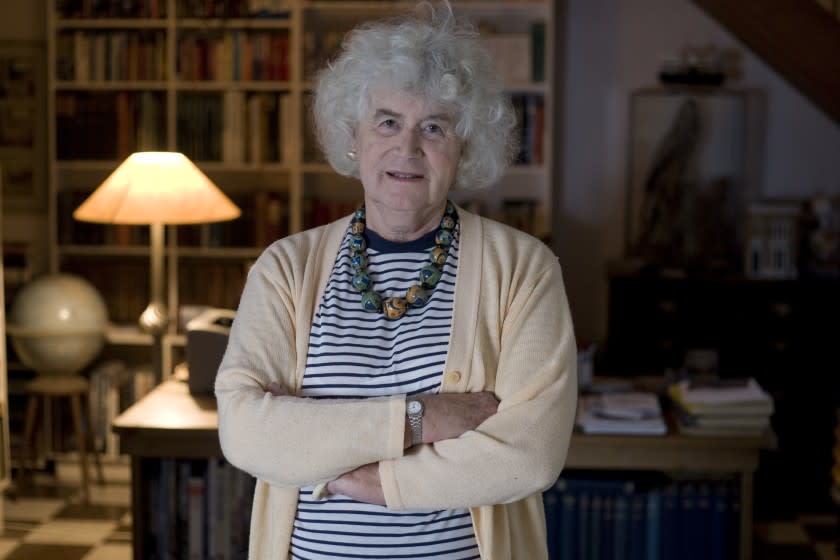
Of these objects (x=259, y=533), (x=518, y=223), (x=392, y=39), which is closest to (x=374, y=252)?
(x=392, y=39)

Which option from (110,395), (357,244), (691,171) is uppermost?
(691,171)

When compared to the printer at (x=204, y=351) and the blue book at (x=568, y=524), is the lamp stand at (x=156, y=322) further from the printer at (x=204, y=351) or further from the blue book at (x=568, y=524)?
the blue book at (x=568, y=524)

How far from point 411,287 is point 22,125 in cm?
429

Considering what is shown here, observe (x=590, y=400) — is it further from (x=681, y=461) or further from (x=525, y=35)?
(x=525, y=35)

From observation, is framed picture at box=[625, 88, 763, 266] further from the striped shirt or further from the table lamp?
the striped shirt

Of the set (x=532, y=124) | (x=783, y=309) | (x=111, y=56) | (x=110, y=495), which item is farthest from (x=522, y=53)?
(x=110, y=495)

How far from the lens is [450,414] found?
1909 millimetres

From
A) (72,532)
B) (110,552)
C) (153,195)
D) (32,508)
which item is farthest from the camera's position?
A: (32,508)

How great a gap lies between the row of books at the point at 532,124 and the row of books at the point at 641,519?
229 cm

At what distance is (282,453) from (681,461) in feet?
5.64

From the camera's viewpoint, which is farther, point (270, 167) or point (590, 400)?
point (270, 167)

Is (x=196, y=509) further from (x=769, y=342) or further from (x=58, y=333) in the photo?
(x=769, y=342)

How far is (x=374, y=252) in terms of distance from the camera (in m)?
2.12

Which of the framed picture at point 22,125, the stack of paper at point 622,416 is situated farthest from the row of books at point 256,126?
the stack of paper at point 622,416
